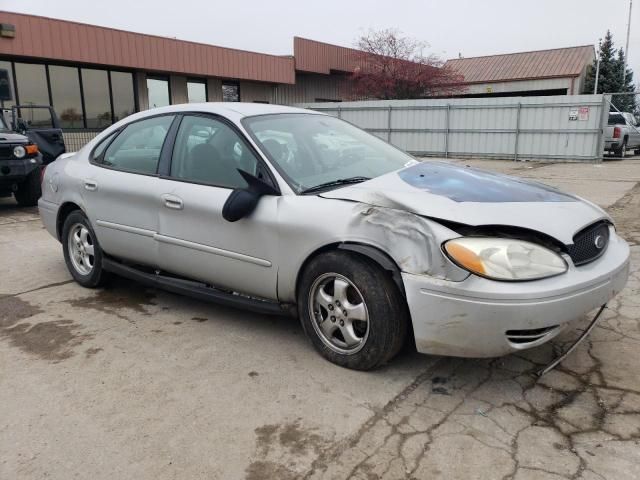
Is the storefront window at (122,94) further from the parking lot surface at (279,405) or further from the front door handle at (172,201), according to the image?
the front door handle at (172,201)

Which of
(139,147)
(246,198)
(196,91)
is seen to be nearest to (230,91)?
(196,91)

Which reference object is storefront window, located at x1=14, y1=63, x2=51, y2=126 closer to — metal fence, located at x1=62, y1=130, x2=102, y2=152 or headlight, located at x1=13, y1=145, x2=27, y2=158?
metal fence, located at x1=62, y1=130, x2=102, y2=152

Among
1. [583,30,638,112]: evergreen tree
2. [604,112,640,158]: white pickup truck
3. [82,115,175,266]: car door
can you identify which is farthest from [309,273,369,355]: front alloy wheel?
[583,30,638,112]: evergreen tree

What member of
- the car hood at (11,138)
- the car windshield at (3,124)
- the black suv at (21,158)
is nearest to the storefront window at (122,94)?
the black suv at (21,158)

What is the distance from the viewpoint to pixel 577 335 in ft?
11.3

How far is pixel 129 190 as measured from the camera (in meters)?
3.95

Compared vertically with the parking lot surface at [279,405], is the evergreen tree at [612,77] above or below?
above

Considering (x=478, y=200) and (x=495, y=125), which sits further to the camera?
(x=495, y=125)

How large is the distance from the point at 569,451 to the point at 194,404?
177cm

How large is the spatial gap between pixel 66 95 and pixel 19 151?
10.6 meters

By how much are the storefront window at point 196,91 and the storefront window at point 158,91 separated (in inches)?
42.9

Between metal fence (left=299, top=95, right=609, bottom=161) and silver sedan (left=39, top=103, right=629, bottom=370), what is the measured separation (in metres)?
15.4

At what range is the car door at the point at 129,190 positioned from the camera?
12.7 feet

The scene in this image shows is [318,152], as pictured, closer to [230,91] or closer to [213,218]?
[213,218]
